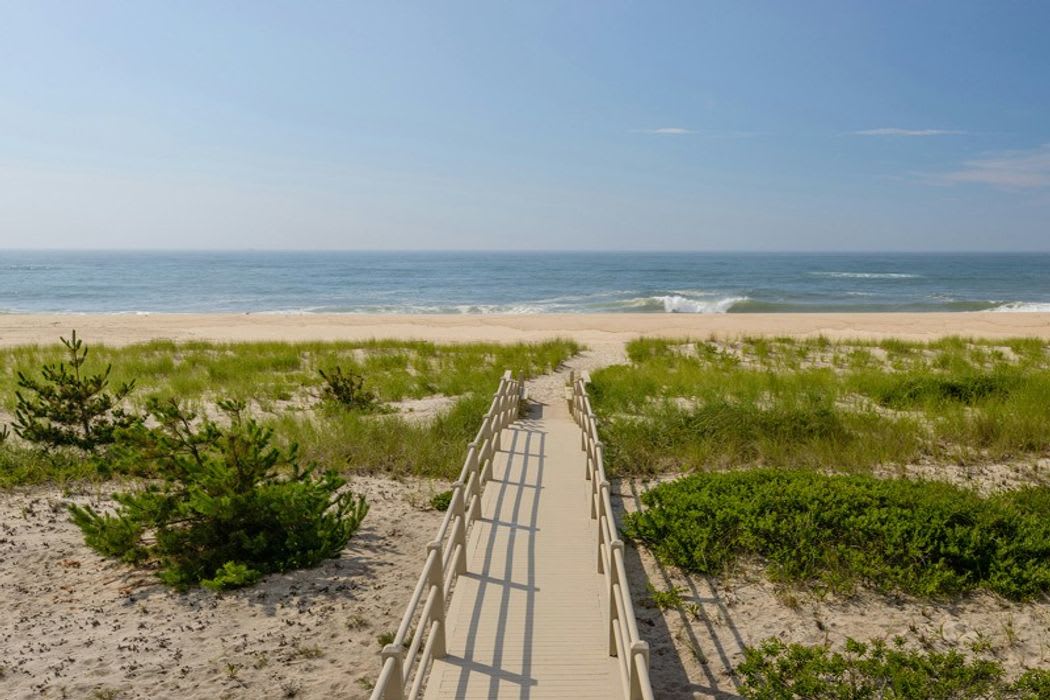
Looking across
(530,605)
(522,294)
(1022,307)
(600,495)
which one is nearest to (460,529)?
(530,605)

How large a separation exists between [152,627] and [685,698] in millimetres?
4471

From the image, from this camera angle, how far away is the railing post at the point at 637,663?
13.0ft

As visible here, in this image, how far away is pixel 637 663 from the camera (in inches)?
A: 156

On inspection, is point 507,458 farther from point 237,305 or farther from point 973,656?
point 237,305

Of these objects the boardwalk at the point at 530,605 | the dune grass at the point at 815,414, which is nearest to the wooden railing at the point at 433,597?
the boardwalk at the point at 530,605

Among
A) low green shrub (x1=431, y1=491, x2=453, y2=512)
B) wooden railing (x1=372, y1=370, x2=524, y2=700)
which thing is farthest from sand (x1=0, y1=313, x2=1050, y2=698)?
wooden railing (x1=372, y1=370, x2=524, y2=700)

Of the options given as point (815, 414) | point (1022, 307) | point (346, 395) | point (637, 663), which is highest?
point (1022, 307)

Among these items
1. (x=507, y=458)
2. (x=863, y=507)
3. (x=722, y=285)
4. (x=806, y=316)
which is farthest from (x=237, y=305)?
(x=863, y=507)

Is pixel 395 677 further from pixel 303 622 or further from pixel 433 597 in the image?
pixel 303 622

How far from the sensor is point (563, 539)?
7.25 meters

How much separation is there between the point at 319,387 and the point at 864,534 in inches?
489

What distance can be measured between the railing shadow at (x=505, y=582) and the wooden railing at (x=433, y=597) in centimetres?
25

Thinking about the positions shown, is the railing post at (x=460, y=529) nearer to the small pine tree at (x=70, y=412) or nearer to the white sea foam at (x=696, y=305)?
the small pine tree at (x=70, y=412)

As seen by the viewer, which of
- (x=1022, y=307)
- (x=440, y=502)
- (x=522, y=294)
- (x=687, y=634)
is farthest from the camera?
(x=522, y=294)
